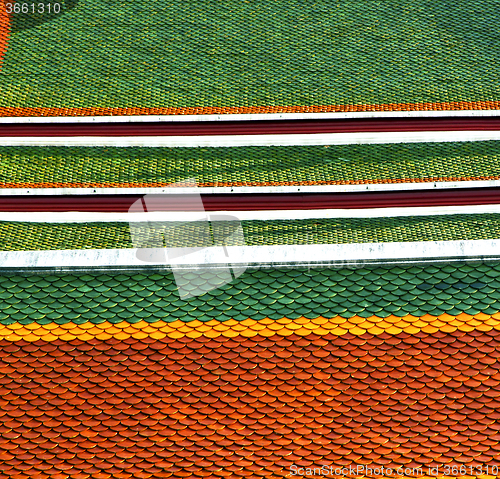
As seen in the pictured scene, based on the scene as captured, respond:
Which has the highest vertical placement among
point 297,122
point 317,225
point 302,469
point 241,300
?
point 241,300

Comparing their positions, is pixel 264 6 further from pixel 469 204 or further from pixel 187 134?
pixel 469 204

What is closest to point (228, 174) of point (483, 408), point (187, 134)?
point (187, 134)

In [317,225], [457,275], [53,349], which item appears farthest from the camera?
[317,225]

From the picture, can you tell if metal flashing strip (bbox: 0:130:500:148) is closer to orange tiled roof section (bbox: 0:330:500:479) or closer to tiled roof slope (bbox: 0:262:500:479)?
tiled roof slope (bbox: 0:262:500:479)

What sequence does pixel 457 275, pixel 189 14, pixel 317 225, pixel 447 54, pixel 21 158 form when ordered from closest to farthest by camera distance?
pixel 457 275, pixel 317 225, pixel 21 158, pixel 447 54, pixel 189 14

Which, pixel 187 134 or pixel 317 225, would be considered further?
pixel 187 134

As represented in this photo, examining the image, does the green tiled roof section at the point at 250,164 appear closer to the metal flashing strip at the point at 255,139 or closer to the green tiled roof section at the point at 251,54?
the metal flashing strip at the point at 255,139
